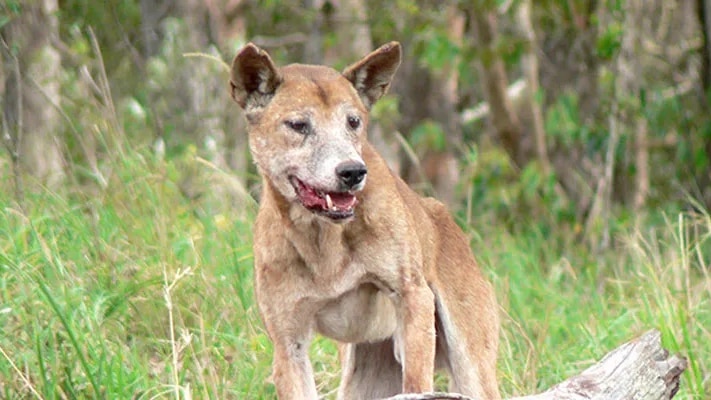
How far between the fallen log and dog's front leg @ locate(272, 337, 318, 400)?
985 millimetres

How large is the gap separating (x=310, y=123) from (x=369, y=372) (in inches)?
54.8

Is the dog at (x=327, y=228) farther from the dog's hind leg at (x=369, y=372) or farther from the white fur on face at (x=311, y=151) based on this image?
the dog's hind leg at (x=369, y=372)

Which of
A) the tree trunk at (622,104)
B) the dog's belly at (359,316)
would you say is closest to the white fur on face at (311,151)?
the dog's belly at (359,316)

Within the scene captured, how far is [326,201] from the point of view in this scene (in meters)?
5.06

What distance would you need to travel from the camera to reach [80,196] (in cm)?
729

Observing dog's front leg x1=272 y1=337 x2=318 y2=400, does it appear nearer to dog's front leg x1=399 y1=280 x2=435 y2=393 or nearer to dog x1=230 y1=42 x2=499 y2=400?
dog x1=230 y1=42 x2=499 y2=400

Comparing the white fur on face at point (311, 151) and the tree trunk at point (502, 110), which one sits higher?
the white fur on face at point (311, 151)

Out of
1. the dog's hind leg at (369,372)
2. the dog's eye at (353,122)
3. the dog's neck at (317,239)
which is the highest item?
the dog's eye at (353,122)

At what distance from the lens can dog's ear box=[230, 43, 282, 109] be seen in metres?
5.27

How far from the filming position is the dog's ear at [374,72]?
5.47m

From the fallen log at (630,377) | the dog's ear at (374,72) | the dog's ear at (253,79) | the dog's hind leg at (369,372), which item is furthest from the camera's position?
the dog's hind leg at (369,372)

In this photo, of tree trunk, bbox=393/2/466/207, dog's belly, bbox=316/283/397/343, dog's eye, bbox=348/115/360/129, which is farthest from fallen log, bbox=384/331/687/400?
tree trunk, bbox=393/2/466/207

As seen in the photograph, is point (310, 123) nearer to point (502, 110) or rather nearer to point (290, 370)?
point (290, 370)

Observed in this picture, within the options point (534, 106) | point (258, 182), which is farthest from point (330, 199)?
point (534, 106)
